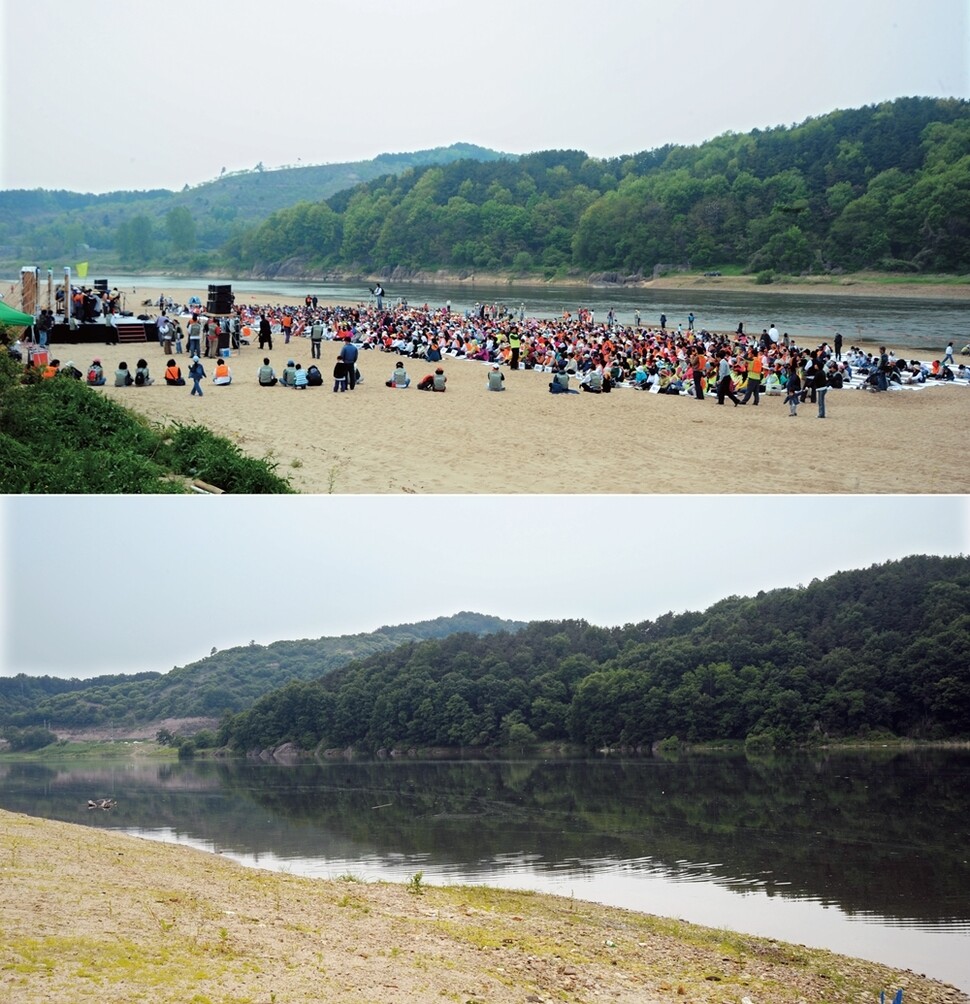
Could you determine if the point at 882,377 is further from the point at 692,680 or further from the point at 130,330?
the point at 130,330

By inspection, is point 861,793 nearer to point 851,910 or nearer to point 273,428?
point 851,910

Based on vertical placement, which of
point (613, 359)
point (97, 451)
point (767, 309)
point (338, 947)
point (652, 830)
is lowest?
point (652, 830)

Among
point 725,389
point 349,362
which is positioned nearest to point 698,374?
point 725,389

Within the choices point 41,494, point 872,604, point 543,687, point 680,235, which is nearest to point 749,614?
point 872,604

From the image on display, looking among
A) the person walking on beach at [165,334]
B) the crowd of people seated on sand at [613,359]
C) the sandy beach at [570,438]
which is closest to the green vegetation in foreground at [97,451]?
the sandy beach at [570,438]

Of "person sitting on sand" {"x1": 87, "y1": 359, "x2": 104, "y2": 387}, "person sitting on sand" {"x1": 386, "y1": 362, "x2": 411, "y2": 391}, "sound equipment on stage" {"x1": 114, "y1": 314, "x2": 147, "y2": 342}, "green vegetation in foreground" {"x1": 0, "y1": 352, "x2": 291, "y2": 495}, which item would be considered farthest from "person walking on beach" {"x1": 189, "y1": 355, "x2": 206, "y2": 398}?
"sound equipment on stage" {"x1": 114, "y1": 314, "x2": 147, "y2": 342}

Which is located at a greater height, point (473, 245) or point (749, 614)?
point (473, 245)
